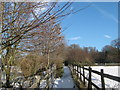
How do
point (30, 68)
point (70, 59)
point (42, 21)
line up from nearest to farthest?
point (42, 21) < point (30, 68) < point (70, 59)

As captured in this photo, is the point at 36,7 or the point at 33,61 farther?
the point at 33,61

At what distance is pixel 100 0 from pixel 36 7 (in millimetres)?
793

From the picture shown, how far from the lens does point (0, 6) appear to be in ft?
4.78

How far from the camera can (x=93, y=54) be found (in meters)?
47.6

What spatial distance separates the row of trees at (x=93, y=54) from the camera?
2718cm

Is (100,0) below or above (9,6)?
below

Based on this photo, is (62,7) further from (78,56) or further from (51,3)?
(78,56)

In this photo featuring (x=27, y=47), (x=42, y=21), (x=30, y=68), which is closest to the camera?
(x=42, y=21)

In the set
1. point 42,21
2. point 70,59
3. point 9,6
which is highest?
point 9,6

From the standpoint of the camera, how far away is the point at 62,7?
1.32m

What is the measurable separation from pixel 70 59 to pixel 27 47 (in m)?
31.9

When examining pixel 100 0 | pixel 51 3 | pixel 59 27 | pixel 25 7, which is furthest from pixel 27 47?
pixel 100 0

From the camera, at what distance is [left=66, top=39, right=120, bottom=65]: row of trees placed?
27180 mm

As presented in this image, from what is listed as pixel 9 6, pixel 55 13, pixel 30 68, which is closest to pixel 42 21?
pixel 55 13
